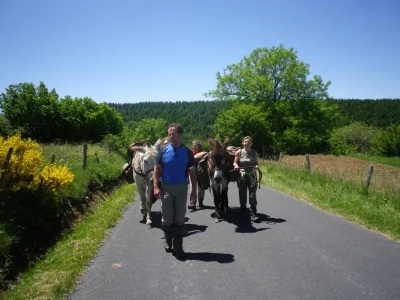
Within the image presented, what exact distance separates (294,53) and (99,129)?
37.2 metres

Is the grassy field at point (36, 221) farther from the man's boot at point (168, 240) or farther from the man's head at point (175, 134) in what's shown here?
the man's head at point (175, 134)

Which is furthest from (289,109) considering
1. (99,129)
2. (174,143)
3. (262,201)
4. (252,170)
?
(99,129)

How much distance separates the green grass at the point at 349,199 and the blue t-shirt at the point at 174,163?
15.1 ft

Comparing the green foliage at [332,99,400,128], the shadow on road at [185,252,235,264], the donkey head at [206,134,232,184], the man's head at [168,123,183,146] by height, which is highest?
the green foliage at [332,99,400,128]

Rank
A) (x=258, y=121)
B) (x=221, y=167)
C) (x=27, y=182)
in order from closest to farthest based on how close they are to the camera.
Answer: (x=27, y=182)
(x=221, y=167)
(x=258, y=121)

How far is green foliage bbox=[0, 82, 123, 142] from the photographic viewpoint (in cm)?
4603

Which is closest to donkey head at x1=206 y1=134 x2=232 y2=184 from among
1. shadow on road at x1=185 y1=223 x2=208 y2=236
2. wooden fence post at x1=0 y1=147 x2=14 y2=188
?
shadow on road at x1=185 y1=223 x2=208 y2=236

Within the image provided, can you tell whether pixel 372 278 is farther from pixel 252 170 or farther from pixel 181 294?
pixel 252 170

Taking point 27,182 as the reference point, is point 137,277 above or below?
below

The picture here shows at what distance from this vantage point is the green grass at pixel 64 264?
12.6 feet

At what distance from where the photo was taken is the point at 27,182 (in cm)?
619

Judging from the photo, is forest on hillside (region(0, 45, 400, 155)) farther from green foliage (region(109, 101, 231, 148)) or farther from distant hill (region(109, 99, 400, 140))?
green foliage (region(109, 101, 231, 148))

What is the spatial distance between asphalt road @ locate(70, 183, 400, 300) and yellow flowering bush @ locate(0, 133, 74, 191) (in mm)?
1862

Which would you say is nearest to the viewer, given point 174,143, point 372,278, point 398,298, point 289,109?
point 398,298
